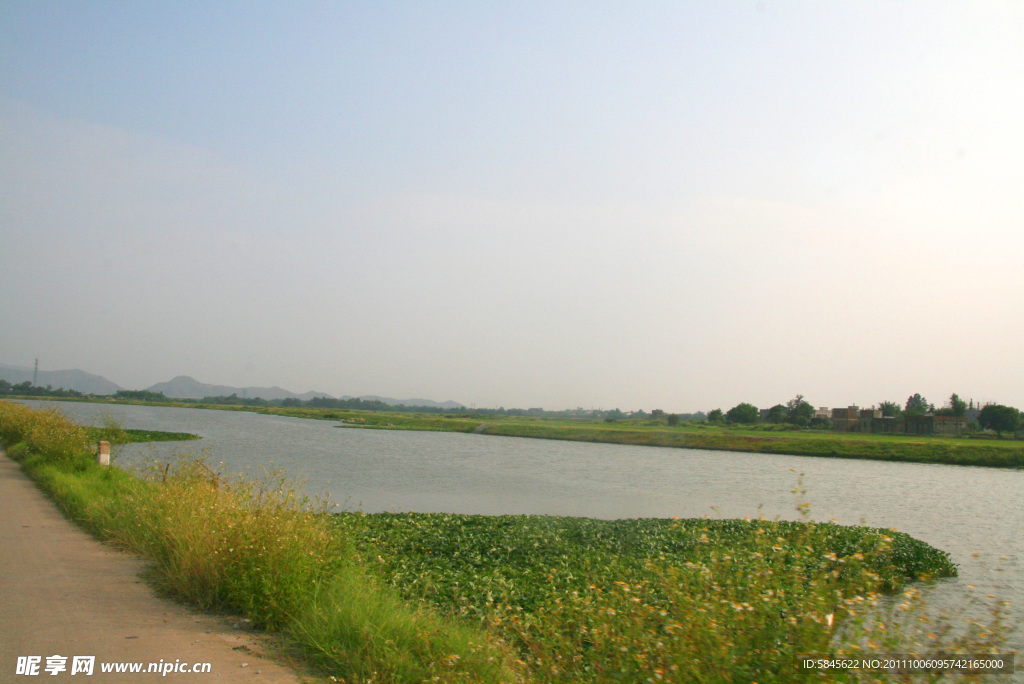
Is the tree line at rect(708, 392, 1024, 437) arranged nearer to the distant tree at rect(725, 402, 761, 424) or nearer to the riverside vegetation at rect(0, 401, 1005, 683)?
the distant tree at rect(725, 402, 761, 424)

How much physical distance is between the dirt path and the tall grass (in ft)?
1.06

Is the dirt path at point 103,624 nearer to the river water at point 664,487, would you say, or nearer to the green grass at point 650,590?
the green grass at point 650,590

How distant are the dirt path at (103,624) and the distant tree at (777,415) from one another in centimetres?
11288

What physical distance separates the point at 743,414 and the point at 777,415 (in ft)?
17.9

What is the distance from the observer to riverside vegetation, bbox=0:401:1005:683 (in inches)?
154

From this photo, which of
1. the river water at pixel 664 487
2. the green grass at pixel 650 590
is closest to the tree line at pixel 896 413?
the river water at pixel 664 487

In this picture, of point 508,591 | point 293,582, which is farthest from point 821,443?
point 293,582

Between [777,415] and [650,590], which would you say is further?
[777,415]

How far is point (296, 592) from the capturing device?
23.3 ft

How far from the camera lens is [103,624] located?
650 centimetres

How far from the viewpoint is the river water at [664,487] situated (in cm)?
2377

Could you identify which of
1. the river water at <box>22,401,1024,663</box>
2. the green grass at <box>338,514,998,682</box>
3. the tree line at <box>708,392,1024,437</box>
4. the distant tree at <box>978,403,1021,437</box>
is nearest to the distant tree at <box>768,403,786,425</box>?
the tree line at <box>708,392,1024,437</box>

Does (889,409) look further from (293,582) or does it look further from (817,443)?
(293,582)

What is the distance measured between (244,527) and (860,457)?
6643cm
